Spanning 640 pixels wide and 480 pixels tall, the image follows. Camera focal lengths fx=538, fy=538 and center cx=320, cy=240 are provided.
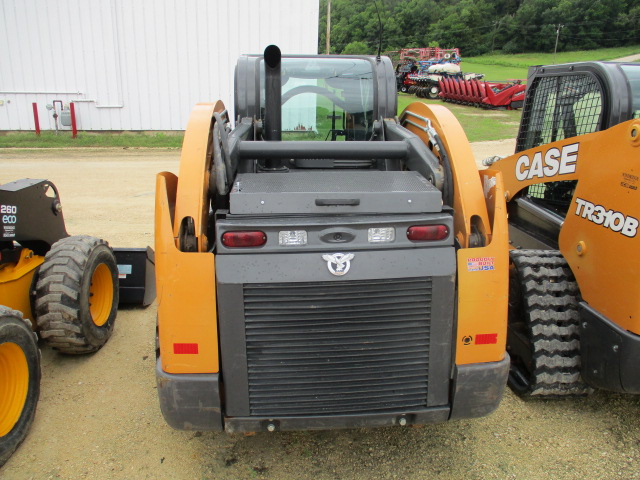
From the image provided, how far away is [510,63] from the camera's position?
190 feet

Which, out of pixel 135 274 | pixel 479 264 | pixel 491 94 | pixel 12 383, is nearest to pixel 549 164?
pixel 479 264

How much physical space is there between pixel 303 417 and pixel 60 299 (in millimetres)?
2016

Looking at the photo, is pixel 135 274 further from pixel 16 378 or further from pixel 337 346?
pixel 337 346

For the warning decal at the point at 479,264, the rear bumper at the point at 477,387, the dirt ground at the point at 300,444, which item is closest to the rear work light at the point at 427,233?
the warning decal at the point at 479,264

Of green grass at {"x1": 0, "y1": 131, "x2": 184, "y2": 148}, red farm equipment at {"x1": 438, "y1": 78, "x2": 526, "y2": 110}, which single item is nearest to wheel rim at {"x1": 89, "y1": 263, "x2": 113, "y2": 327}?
green grass at {"x1": 0, "y1": 131, "x2": 184, "y2": 148}

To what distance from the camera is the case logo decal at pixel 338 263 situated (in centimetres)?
245

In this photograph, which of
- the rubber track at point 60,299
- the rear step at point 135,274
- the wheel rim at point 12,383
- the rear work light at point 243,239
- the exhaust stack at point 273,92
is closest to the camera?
the rear work light at point 243,239

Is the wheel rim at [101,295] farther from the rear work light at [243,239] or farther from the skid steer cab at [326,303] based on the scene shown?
the rear work light at [243,239]

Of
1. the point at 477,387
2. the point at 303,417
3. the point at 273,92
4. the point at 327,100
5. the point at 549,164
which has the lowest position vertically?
the point at 303,417

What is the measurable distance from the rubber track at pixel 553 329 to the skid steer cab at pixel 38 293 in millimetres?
2991

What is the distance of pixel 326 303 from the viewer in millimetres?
2490

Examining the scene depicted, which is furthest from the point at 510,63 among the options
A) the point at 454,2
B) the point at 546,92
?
the point at 546,92

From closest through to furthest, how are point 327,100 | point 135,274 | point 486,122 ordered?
1. point 327,100
2. point 135,274
3. point 486,122

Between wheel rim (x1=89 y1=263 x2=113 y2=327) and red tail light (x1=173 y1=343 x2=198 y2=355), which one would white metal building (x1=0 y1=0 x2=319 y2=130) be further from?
red tail light (x1=173 y1=343 x2=198 y2=355)
